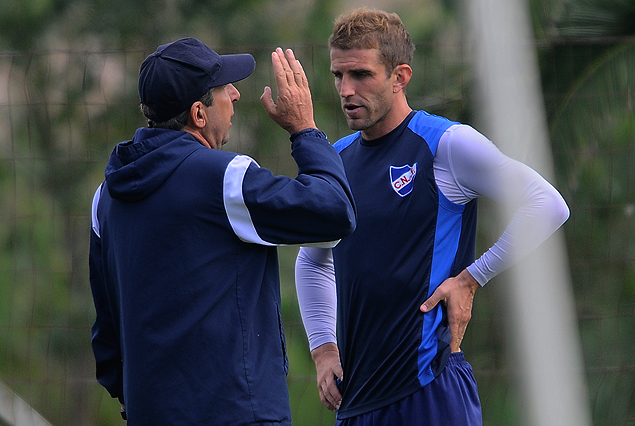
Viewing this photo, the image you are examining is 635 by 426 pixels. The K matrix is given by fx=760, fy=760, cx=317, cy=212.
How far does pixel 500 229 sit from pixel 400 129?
185 centimetres

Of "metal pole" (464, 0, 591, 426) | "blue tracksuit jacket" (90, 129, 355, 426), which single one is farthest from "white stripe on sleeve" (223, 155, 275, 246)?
"metal pole" (464, 0, 591, 426)

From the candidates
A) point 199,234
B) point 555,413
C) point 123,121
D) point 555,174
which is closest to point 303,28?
point 123,121

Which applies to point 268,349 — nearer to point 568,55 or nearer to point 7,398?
point 7,398

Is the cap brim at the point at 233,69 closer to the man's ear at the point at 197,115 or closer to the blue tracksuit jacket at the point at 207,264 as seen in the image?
the man's ear at the point at 197,115

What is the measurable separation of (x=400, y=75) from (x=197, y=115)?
867 mm

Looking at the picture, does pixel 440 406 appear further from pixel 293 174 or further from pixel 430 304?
pixel 293 174

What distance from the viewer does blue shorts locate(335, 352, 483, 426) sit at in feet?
7.80

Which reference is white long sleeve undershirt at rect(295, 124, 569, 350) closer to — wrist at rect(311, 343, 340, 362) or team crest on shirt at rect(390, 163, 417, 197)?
team crest on shirt at rect(390, 163, 417, 197)

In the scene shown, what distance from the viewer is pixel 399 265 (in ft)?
8.11

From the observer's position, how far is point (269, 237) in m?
1.95

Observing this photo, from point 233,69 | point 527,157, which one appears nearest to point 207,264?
point 233,69

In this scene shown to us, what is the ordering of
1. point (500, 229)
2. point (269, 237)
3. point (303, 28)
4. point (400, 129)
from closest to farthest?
point (269, 237)
point (400, 129)
point (500, 229)
point (303, 28)

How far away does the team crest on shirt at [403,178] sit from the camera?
2494 mm

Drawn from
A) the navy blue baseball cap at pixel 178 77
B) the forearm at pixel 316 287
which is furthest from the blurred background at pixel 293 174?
the navy blue baseball cap at pixel 178 77
